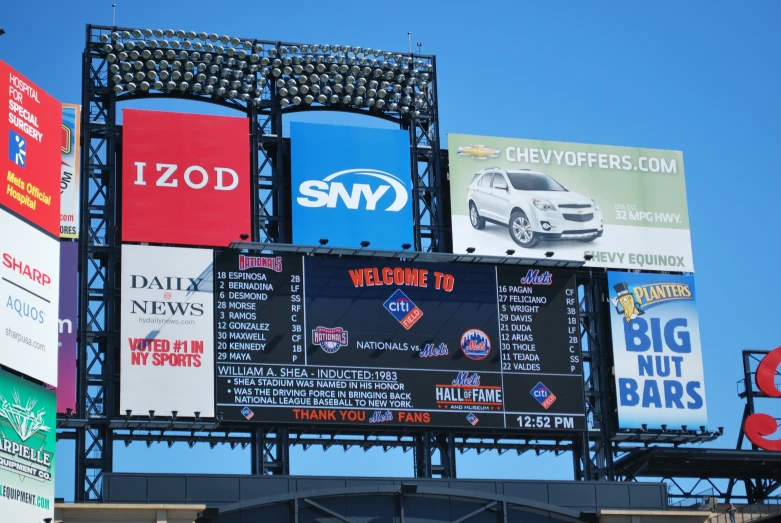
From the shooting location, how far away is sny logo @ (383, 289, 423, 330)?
48031 mm

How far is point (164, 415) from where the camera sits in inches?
1795

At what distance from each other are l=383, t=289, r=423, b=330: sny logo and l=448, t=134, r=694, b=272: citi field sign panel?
2.34m

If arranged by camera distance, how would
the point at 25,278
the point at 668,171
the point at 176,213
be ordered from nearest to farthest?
the point at 25,278, the point at 176,213, the point at 668,171

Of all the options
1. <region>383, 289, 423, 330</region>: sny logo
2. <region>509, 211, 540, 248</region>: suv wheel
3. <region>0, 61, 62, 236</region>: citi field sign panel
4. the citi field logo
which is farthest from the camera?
<region>509, 211, 540, 248</region>: suv wheel

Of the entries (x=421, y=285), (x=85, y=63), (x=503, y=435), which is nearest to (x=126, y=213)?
(x=85, y=63)

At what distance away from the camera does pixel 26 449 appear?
43.0 m

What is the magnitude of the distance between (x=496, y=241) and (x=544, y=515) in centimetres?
859

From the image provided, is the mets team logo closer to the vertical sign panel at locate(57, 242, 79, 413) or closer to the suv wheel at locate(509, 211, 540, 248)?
the suv wheel at locate(509, 211, 540, 248)

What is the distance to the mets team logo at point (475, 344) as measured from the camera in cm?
4819

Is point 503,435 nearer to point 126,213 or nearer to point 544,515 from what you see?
point 544,515

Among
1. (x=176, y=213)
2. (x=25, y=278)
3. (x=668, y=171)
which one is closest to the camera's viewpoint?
(x=25, y=278)

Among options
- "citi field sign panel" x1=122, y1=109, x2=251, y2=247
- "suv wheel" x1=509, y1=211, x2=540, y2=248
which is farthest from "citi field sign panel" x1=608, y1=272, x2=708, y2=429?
"citi field sign panel" x1=122, y1=109, x2=251, y2=247

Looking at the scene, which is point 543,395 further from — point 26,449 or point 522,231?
point 26,449

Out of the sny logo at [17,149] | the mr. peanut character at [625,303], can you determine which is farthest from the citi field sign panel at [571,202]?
the sny logo at [17,149]
